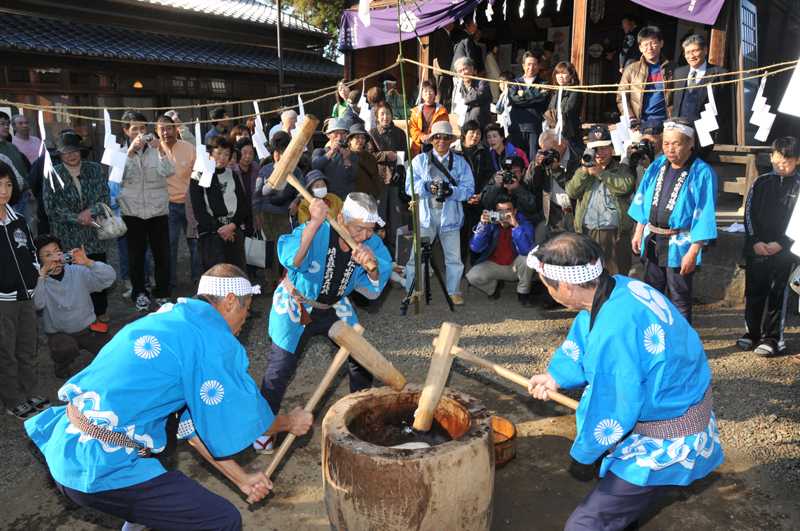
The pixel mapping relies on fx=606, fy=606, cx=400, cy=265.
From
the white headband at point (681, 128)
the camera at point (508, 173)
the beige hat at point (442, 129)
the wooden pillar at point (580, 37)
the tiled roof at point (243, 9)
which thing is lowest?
the camera at point (508, 173)

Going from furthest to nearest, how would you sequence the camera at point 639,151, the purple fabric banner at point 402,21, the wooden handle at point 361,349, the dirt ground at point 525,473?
the purple fabric banner at point 402,21 < the camera at point 639,151 < the dirt ground at point 525,473 < the wooden handle at point 361,349

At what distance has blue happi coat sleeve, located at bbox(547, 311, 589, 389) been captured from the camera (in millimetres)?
2922

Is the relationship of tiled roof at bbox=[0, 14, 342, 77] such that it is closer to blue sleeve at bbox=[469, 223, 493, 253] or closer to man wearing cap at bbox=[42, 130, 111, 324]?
man wearing cap at bbox=[42, 130, 111, 324]

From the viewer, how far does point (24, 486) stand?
3859 millimetres

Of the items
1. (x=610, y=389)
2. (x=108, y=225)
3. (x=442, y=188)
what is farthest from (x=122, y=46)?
(x=610, y=389)

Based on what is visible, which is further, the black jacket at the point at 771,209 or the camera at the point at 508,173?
the camera at the point at 508,173

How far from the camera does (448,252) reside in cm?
725

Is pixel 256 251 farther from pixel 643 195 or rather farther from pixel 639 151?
pixel 639 151

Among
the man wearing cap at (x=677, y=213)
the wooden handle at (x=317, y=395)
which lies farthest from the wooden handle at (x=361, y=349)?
the man wearing cap at (x=677, y=213)

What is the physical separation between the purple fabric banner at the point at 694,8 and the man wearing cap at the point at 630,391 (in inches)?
251

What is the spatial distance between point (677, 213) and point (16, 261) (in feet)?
17.3

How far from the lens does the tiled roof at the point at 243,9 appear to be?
1465 centimetres

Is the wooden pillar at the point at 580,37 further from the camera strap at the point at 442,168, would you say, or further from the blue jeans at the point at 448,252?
the blue jeans at the point at 448,252

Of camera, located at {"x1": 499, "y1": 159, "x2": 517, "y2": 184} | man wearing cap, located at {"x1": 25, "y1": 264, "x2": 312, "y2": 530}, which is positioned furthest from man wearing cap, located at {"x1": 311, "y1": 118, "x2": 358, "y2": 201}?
man wearing cap, located at {"x1": 25, "y1": 264, "x2": 312, "y2": 530}
